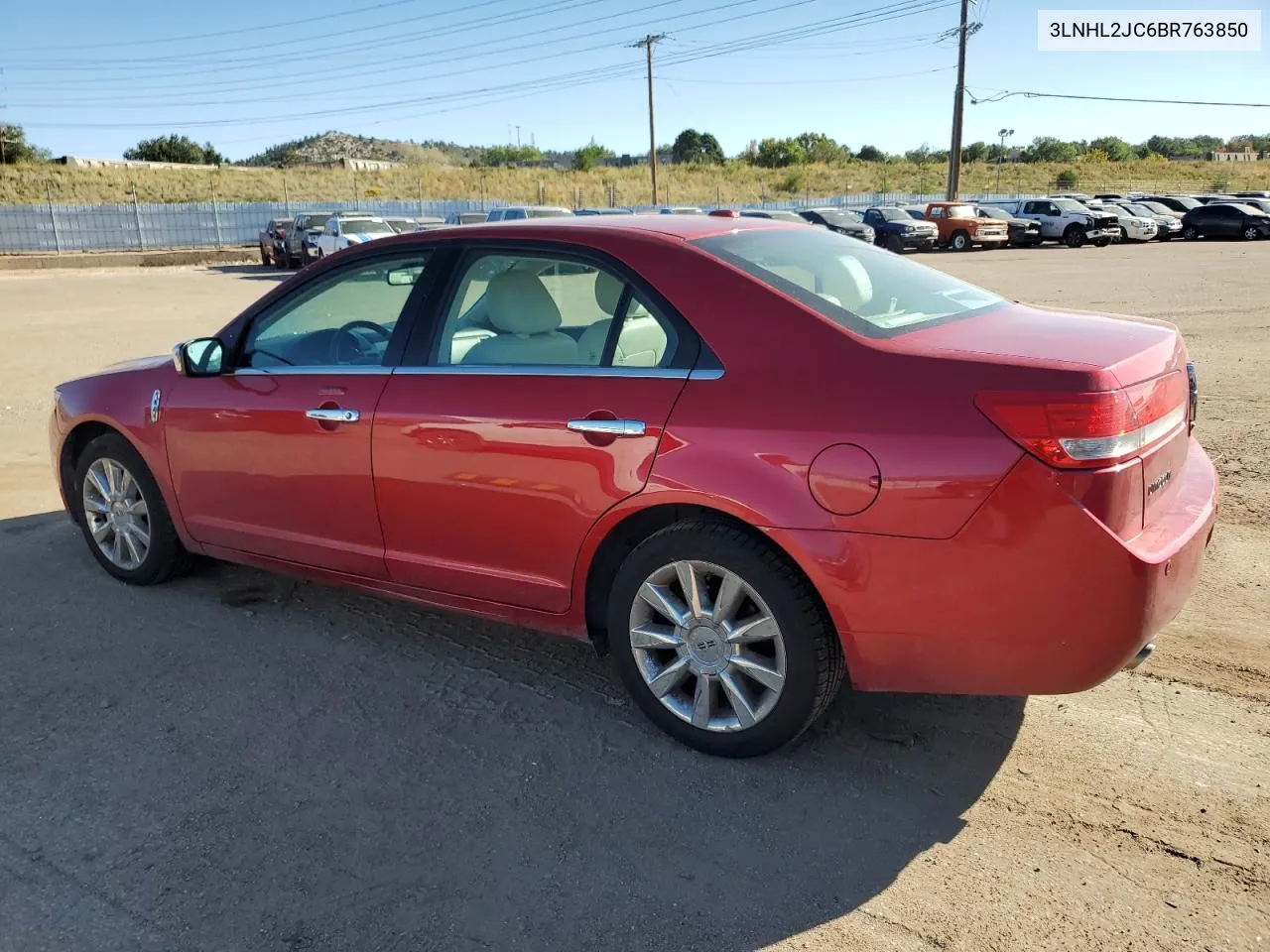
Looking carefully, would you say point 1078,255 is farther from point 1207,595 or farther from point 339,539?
point 339,539

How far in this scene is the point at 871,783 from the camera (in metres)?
3.13

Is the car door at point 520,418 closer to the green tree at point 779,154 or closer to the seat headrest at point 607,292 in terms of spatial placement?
the seat headrest at point 607,292

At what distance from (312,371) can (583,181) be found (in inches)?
2495

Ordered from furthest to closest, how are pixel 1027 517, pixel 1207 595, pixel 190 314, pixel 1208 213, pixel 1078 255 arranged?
pixel 1208 213 < pixel 1078 255 < pixel 190 314 < pixel 1207 595 < pixel 1027 517

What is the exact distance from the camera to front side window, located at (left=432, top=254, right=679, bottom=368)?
3326 millimetres

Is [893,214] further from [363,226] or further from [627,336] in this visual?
[627,336]

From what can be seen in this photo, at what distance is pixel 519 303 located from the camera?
382cm

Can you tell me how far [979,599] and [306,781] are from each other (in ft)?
7.01

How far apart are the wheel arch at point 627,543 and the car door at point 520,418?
0.23 ft

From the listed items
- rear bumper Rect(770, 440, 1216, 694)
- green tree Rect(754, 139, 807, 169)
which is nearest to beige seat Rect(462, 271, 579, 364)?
rear bumper Rect(770, 440, 1216, 694)

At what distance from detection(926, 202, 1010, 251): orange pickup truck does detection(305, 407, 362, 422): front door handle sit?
35.4 m

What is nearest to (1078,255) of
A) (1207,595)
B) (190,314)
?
(190,314)

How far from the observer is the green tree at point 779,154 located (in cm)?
9311

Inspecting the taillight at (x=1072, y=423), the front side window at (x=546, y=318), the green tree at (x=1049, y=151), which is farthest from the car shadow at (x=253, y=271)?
the green tree at (x=1049, y=151)
